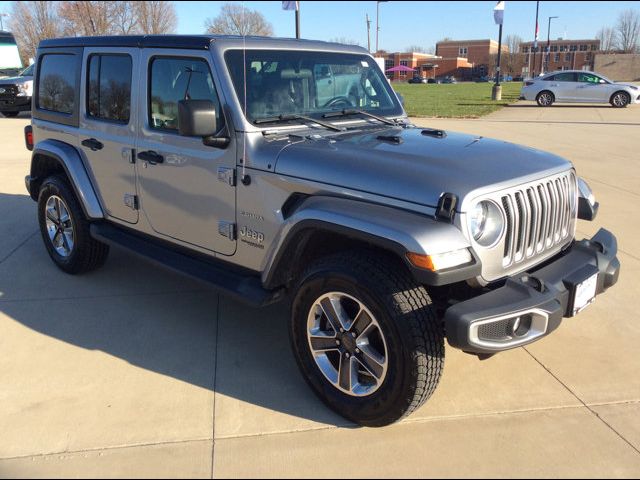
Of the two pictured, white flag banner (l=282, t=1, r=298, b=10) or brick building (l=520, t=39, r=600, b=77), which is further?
brick building (l=520, t=39, r=600, b=77)

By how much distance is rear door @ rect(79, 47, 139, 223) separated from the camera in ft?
13.5

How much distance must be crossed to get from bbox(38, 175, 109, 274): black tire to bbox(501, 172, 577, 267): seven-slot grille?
349 centimetres

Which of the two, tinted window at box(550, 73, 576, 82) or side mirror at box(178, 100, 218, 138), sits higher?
tinted window at box(550, 73, 576, 82)

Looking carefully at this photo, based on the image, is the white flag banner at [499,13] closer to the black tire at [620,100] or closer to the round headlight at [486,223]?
the black tire at [620,100]

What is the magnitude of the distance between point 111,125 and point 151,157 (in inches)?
24.8

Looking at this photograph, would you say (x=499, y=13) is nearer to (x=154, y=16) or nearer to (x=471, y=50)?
(x=154, y=16)

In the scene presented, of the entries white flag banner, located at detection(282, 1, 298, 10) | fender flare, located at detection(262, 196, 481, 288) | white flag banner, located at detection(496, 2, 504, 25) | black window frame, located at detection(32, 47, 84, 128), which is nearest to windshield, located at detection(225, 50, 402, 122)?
fender flare, located at detection(262, 196, 481, 288)

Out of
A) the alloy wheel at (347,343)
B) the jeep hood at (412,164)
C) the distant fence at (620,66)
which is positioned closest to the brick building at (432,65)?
the distant fence at (620,66)

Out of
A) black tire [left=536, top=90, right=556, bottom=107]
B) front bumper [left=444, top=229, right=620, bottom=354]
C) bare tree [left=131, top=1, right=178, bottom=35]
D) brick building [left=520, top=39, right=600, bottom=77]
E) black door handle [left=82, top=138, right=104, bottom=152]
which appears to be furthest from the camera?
brick building [left=520, top=39, right=600, bottom=77]

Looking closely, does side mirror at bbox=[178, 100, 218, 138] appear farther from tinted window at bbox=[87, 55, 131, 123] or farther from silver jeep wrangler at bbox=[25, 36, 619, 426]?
tinted window at bbox=[87, 55, 131, 123]

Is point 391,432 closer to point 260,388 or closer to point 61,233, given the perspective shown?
point 260,388

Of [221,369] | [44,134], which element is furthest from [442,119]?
[221,369]

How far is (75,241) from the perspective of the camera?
484 centimetres

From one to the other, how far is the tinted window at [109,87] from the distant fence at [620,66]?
68.4m
